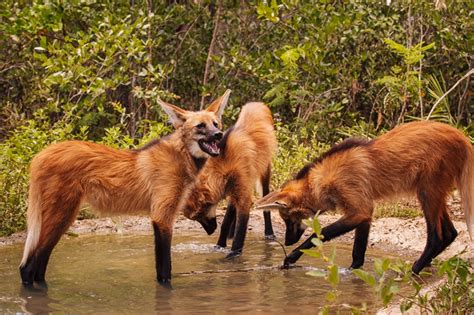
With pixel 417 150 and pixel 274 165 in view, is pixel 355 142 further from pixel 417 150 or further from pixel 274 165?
pixel 274 165

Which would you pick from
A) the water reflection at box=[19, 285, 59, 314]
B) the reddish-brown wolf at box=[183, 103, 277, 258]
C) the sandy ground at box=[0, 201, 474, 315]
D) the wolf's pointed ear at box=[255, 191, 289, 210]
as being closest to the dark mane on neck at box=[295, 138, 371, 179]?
the wolf's pointed ear at box=[255, 191, 289, 210]

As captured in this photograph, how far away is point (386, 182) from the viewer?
242 inches

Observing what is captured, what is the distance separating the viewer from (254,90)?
11062 millimetres

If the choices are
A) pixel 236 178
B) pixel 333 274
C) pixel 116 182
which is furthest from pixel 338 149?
pixel 333 274

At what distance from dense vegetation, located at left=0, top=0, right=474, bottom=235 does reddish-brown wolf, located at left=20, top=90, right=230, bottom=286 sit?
3279 millimetres

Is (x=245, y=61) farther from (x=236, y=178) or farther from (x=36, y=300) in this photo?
(x=36, y=300)

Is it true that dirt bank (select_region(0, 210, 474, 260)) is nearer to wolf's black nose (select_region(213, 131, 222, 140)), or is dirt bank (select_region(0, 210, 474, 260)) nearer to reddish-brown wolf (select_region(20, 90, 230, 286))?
reddish-brown wolf (select_region(20, 90, 230, 286))

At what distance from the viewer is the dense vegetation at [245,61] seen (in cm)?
970

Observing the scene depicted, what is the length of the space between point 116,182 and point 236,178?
1.40m

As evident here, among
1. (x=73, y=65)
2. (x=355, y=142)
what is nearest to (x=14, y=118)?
(x=73, y=65)

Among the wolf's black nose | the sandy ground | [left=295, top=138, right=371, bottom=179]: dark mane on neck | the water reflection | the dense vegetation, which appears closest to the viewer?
the water reflection

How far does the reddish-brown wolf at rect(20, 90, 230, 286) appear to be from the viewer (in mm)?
5578

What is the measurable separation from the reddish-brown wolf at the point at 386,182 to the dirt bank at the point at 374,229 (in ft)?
1.85

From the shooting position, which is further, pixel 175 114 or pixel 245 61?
pixel 245 61
